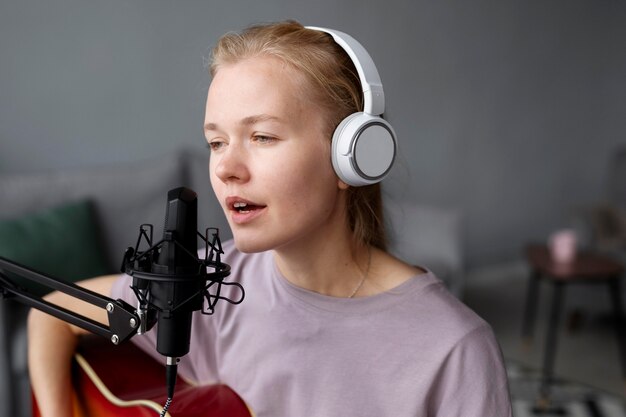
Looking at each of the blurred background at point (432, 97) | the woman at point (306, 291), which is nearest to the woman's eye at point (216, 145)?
the woman at point (306, 291)

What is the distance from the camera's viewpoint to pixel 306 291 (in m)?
1.03

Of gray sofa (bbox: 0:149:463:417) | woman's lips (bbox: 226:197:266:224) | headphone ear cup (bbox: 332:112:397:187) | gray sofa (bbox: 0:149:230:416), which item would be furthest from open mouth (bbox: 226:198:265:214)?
gray sofa (bbox: 0:149:230:416)

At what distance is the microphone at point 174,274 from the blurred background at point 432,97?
137cm

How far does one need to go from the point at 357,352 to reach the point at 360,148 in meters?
0.30

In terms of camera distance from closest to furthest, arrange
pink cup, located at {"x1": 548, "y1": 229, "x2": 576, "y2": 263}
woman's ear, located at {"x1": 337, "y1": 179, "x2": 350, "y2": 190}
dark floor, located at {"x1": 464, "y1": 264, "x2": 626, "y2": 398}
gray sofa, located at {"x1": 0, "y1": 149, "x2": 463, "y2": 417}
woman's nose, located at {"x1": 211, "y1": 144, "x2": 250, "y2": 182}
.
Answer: woman's nose, located at {"x1": 211, "y1": 144, "x2": 250, "y2": 182} → woman's ear, located at {"x1": 337, "y1": 179, "x2": 350, "y2": 190} → gray sofa, located at {"x1": 0, "y1": 149, "x2": 463, "y2": 417} → dark floor, located at {"x1": 464, "y1": 264, "x2": 626, "y2": 398} → pink cup, located at {"x1": 548, "y1": 229, "x2": 576, "y2": 263}

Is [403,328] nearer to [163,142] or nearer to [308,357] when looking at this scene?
[308,357]

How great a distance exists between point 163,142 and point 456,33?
6.74 ft

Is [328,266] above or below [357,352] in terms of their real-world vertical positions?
above

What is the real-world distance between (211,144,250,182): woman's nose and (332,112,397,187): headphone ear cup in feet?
0.40

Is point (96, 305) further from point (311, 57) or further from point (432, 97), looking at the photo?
point (432, 97)

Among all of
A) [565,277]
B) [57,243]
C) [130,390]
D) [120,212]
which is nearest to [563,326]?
[565,277]

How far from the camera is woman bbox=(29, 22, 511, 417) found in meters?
0.86

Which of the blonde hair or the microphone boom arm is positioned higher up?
the blonde hair

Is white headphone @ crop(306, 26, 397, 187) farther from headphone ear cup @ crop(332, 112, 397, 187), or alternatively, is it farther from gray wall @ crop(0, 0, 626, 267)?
gray wall @ crop(0, 0, 626, 267)
